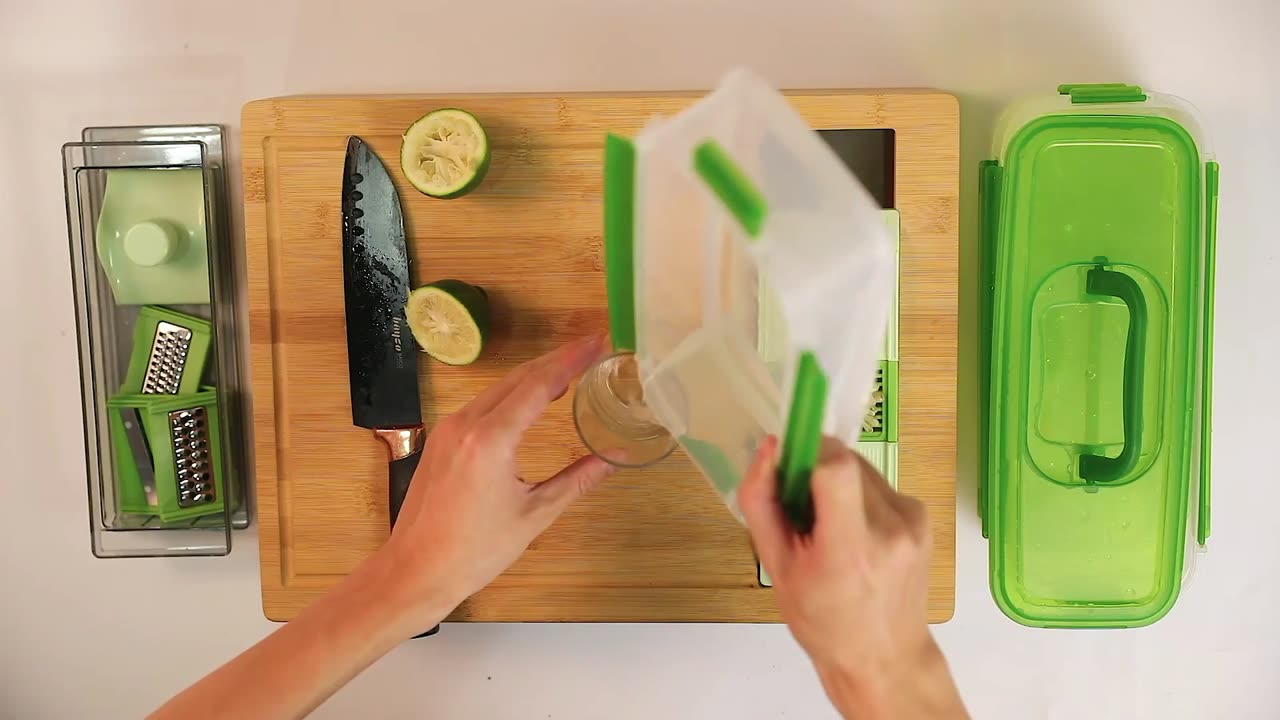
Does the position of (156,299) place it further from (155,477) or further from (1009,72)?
(1009,72)

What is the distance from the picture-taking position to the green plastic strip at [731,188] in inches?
23.4

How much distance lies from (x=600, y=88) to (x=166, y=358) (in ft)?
2.44

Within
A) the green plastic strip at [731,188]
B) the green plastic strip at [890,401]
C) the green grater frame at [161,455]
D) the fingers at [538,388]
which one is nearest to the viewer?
the green plastic strip at [731,188]

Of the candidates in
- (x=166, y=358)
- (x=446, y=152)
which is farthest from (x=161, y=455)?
(x=446, y=152)

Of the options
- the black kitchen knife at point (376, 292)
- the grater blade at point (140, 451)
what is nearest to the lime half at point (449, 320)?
the black kitchen knife at point (376, 292)

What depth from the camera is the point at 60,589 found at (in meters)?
1.37

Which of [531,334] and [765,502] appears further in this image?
[531,334]

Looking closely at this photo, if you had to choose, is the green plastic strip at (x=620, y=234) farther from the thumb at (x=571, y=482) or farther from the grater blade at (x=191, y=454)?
the grater blade at (x=191, y=454)

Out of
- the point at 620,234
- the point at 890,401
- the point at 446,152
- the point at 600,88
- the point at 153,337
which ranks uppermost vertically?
the point at 600,88

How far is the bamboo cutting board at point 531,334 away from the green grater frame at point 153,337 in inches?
5.1

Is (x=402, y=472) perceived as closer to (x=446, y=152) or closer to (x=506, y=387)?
(x=506, y=387)

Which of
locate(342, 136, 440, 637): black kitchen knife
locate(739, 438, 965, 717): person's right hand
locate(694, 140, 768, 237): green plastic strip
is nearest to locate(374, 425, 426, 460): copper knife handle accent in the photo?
locate(342, 136, 440, 637): black kitchen knife

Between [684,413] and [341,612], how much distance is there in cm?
46

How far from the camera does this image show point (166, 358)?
124 centimetres
